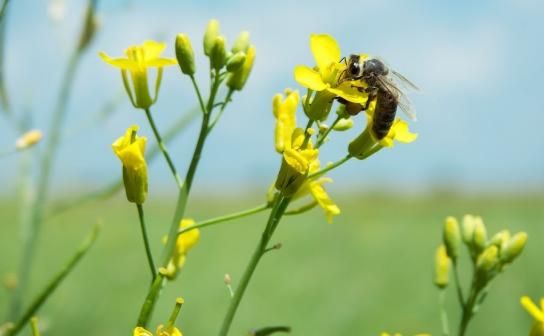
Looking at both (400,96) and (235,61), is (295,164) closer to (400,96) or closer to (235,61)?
(235,61)

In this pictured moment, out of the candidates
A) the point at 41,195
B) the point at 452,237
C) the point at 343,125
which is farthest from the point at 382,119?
the point at 41,195

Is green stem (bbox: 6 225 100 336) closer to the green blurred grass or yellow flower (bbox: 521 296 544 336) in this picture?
yellow flower (bbox: 521 296 544 336)

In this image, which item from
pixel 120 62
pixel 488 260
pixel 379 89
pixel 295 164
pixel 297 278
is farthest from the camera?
pixel 297 278

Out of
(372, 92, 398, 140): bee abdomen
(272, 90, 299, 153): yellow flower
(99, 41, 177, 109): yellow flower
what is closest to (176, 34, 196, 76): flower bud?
(99, 41, 177, 109): yellow flower

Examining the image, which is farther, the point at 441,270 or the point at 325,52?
the point at 441,270

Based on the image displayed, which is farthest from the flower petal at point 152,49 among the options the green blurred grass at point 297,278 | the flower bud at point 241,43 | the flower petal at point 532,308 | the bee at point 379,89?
the green blurred grass at point 297,278

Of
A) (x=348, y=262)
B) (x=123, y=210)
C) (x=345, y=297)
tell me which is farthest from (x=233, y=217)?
(x=123, y=210)
